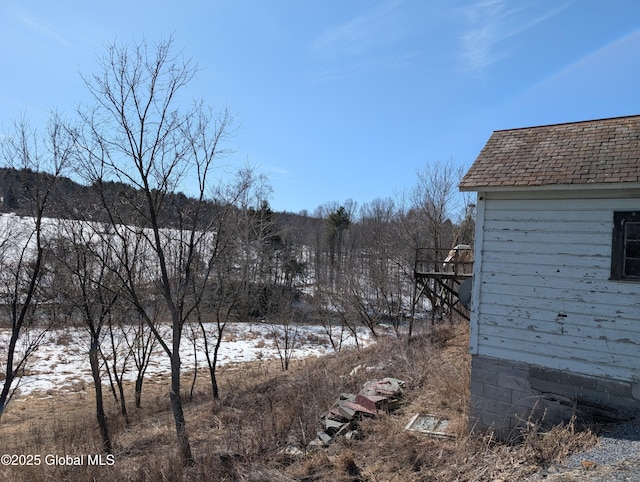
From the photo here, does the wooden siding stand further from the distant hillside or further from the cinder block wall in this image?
the distant hillside

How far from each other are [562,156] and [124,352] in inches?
602

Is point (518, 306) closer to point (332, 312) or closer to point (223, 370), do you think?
point (223, 370)

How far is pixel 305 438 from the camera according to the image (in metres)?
7.20

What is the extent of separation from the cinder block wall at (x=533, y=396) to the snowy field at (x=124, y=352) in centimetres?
1132

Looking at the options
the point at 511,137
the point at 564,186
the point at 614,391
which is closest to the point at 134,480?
the point at 614,391

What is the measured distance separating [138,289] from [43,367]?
11.7 metres

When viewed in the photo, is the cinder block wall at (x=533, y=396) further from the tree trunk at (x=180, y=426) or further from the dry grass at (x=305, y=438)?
the tree trunk at (x=180, y=426)

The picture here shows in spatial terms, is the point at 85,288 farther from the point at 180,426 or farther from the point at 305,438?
the point at 305,438

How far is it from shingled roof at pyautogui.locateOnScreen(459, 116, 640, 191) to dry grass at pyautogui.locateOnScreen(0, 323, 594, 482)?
134 inches

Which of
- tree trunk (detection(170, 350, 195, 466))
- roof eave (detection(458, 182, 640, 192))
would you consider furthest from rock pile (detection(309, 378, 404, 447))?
roof eave (detection(458, 182, 640, 192))

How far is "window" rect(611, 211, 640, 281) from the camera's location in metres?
5.42

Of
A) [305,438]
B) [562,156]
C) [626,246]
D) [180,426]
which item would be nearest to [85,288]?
[180,426]

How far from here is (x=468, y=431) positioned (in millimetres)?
6527

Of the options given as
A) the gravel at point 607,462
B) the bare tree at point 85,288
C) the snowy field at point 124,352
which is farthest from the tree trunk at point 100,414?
the gravel at point 607,462
